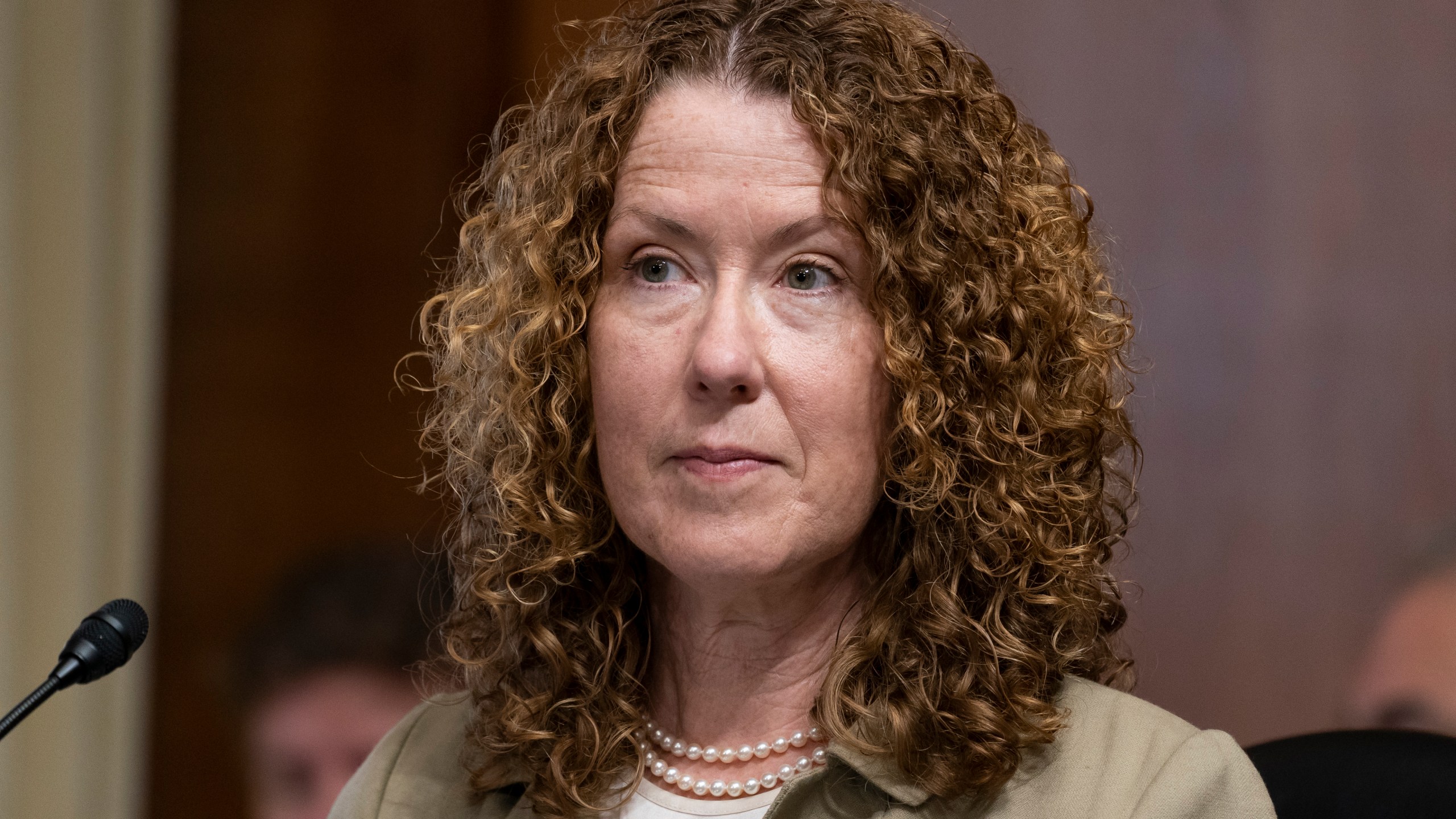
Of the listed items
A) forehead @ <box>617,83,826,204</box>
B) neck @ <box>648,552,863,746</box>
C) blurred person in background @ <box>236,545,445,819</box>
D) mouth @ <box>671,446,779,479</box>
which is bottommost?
blurred person in background @ <box>236,545,445,819</box>

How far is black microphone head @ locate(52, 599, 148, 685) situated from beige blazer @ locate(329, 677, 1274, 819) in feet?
1.95

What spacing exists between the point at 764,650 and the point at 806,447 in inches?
9.6

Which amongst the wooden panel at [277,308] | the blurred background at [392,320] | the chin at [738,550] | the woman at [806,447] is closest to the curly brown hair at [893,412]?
the woman at [806,447]

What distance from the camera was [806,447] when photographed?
1299mm

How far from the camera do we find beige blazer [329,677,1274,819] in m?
1.27

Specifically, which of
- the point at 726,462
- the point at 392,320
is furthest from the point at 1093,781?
the point at 392,320

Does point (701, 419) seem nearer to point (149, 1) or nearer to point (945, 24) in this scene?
point (945, 24)

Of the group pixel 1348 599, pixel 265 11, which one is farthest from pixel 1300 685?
pixel 265 11

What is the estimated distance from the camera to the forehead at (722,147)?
1302mm

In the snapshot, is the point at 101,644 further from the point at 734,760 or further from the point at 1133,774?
the point at 1133,774

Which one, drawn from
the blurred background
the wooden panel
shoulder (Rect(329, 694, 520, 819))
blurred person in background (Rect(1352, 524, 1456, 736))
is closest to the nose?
shoulder (Rect(329, 694, 520, 819))

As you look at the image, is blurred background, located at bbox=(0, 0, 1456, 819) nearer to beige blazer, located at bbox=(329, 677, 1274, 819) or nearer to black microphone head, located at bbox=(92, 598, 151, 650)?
beige blazer, located at bbox=(329, 677, 1274, 819)

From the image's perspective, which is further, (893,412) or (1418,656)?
(1418,656)

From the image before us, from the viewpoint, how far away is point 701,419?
130 centimetres
